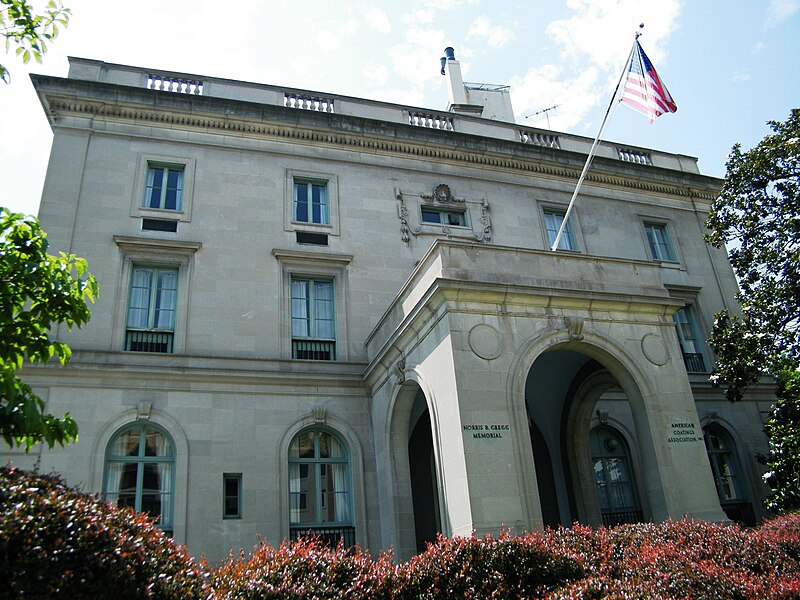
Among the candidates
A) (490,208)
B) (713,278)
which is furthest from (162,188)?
(713,278)

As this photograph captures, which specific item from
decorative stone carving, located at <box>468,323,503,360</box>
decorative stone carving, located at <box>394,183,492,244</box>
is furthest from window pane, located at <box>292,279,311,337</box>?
decorative stone carving, located at <box>468,323,503,360</box>

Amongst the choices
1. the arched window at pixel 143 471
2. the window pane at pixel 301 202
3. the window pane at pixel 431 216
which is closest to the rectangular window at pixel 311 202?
the window pane at pixel 301 202

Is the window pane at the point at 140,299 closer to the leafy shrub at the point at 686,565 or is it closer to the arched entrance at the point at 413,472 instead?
the arched entrance at the point at 413,472

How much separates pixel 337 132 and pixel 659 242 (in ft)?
41.0

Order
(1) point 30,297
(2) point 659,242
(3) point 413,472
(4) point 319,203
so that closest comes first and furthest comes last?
(1) point 30,297 < (3) point 413,472 < (4) point 319,203 < (2) point 659,242

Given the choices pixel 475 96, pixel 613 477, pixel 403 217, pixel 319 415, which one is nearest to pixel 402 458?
pixel 319 415

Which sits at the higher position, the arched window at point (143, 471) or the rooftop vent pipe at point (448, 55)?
the rooftop vent pipe at point (448, 55)

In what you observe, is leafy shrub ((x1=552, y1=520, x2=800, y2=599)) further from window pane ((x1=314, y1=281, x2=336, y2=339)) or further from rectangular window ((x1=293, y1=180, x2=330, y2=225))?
rectangular window ((x1=293, y1=180, x2=330, y2=225))

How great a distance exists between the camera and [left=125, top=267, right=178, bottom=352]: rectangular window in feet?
55.8

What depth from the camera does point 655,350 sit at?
48.3 ft

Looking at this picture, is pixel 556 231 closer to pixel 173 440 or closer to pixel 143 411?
pixel 173 440

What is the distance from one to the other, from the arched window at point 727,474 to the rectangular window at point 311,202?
13.9 metres

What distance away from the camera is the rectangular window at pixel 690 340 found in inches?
861

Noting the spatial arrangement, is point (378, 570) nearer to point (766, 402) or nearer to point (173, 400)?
point (173, 400)
